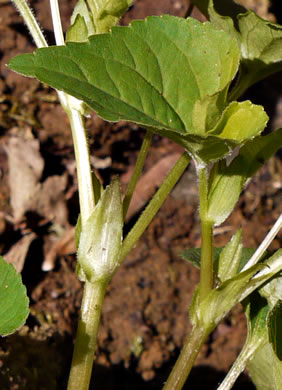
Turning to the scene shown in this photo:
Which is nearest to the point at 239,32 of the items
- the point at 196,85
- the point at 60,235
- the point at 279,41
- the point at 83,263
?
the point at 279,41

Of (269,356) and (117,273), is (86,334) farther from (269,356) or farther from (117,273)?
(117,273)

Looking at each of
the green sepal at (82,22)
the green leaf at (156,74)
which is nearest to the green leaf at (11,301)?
the green leaf at (156,74)

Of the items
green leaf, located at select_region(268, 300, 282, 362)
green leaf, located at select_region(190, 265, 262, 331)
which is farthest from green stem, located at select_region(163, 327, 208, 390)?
green leaf, located at select_region(268, 300, 282, 362)

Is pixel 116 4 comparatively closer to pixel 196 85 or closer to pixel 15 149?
pixel 196 85

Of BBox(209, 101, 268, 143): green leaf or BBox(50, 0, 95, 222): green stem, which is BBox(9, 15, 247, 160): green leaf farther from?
BBox(50, 0, 95, 222): green stem

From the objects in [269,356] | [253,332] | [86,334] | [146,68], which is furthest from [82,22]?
[269,356]
